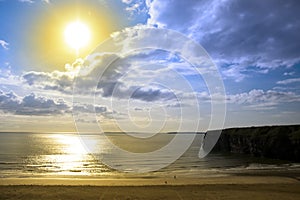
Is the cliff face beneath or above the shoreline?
above

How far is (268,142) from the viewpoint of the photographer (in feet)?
245

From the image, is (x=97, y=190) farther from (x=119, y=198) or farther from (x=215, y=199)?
(x=215, y=199)

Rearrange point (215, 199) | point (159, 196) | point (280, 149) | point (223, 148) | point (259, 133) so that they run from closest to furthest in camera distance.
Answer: point (215, 199) → point (159, 196) → point (280, 149) → point (259, 133) → point (223, 148)

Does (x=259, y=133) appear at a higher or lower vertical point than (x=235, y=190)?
higher

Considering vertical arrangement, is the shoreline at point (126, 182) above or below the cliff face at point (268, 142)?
→ below

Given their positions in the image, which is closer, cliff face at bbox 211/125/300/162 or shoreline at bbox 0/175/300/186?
shoreline at bbox 0/175/300/186

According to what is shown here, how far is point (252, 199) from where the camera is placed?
21.5 m

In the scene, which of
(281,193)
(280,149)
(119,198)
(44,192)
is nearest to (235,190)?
(281,193)

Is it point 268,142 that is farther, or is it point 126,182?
point 268,142

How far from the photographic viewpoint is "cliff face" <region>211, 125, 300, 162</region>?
67812 millimetres

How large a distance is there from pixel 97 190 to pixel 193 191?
7.26 metres

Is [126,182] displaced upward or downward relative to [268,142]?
downward

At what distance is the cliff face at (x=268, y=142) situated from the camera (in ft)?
222

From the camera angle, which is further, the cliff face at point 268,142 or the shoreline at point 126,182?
the cliff face at point 268,142
